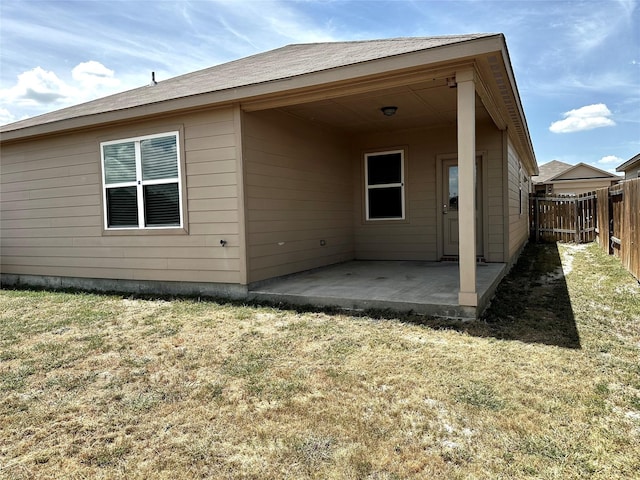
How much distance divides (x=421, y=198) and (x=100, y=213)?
534 cm

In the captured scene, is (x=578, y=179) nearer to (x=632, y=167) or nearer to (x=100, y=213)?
(x=632, y=167)

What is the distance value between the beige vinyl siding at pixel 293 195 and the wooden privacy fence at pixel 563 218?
25.3 ft

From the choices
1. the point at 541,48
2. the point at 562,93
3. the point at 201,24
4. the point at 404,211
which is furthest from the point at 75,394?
the point at 562,93

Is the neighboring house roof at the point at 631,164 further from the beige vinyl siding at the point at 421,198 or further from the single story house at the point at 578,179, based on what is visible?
the beige vinyl siding at the point at 421,198

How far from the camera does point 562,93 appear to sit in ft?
93.5

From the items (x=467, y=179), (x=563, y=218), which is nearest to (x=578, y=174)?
(x=563, y=218)

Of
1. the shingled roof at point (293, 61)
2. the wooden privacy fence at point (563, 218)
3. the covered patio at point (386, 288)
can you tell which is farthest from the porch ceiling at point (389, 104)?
the wooden privacy fence at point (563, 218)

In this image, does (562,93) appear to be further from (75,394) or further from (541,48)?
(75,394)

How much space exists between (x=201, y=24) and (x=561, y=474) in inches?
390

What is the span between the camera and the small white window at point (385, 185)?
8.06m

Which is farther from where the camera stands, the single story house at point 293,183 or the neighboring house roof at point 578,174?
the neighboring house roof at point 578,174

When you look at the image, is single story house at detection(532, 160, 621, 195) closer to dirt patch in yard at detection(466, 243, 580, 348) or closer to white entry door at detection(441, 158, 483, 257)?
white entry door at detection(441, 158, 483, 257)

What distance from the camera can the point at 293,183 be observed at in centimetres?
661

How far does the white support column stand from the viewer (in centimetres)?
414
